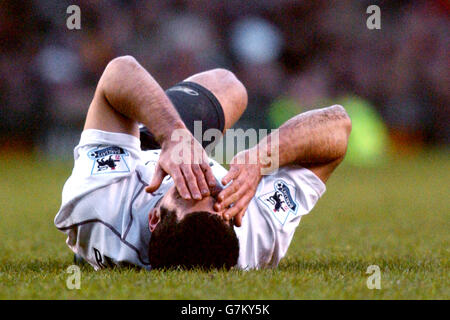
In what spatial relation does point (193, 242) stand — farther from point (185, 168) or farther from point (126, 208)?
point (126, 208)

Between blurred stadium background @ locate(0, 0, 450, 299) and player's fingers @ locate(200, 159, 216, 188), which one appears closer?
player's fingers @ locate(200, 159, 216, 188)

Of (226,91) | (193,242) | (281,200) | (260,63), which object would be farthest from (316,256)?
(260,63)

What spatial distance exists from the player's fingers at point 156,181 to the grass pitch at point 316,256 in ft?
0.87

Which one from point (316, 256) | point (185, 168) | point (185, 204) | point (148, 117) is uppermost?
point (148, 117)

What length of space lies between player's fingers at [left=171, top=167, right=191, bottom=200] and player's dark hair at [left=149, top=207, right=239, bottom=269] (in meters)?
0.06

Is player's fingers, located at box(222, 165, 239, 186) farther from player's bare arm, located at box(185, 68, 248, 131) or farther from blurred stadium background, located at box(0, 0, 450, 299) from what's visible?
blurred stadium background, located at box(0, 0, 450, 299)

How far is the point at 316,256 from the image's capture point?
335 cm

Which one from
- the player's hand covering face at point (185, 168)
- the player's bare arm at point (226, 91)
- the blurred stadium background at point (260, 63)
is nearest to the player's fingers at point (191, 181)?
the player's hand covering face at point (185, 168)

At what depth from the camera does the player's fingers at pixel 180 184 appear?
7.88ft

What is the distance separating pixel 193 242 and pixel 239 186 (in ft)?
0.79

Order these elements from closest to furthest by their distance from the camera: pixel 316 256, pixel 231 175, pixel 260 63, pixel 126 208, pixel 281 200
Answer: pixel 231 175
pixel 126 208
pixel 281 200
pixel 316 256
pixel 260 63

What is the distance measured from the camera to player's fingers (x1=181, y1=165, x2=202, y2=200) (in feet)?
7.90

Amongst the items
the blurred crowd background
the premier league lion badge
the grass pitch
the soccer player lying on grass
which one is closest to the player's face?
the soccer player lying on grass

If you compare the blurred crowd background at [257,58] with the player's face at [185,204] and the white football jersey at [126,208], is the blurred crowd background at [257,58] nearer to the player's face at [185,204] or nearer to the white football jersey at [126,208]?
the white football jersey at [126,208]
